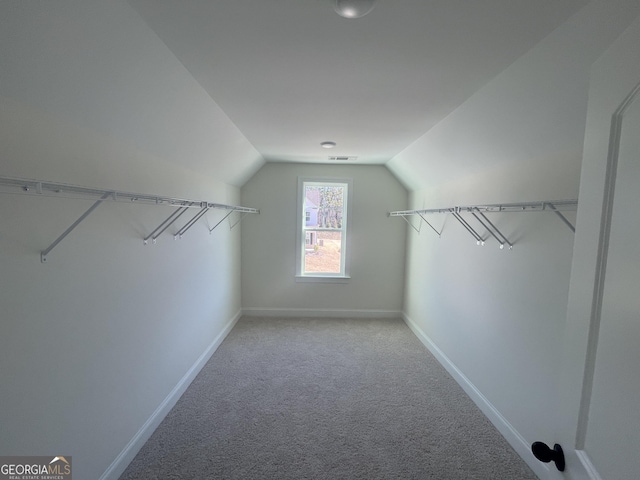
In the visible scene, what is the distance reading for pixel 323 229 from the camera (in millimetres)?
4414

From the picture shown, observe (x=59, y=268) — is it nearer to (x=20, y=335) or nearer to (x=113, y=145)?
(x=20, y=335)

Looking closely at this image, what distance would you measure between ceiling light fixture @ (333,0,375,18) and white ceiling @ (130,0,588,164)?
0.04 meters

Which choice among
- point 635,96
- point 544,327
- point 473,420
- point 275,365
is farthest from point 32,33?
point 473,420

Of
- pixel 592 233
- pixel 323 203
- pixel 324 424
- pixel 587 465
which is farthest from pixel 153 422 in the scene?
pixel 323 203

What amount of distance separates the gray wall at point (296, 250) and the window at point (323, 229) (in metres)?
0.12

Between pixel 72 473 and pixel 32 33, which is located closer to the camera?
pixel 32 33

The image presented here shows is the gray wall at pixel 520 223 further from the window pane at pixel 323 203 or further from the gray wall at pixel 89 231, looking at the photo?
the gray wall at pixel 89 231

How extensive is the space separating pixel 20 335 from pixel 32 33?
1.01 meters

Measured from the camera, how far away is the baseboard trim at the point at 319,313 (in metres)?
4.36

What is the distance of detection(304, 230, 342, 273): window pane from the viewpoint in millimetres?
4441

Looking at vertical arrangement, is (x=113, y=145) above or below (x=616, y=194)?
above

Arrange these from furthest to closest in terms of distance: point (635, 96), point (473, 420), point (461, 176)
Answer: point (461, 176), point (473, 420), point (635, 96)

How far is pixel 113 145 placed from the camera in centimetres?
153

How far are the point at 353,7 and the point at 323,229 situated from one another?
11.3ft
